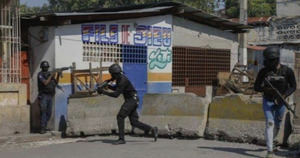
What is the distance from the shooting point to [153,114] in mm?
10875

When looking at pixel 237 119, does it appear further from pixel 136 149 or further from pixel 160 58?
pixel 160 58

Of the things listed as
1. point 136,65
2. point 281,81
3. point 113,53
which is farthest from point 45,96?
point 281,81

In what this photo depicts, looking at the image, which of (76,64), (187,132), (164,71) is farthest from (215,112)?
(164,71)

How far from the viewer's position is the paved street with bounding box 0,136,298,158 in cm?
816

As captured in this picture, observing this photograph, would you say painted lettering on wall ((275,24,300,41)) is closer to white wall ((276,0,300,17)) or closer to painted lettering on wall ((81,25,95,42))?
white wall ((276,0,300,17))

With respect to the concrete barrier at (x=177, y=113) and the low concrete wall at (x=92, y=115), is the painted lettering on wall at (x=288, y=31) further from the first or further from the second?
the low concrete wall at (x=92, y=115)

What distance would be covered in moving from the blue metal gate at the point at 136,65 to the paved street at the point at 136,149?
4016 millimetres

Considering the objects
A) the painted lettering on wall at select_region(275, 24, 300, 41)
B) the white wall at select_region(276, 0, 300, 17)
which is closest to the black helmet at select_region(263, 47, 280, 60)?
the painted lettering on wall at select_region(275, 24, 300, 41)

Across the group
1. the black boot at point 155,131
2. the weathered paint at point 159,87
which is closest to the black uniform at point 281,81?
the black boot at point 155,131

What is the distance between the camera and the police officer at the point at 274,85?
24.7 feet

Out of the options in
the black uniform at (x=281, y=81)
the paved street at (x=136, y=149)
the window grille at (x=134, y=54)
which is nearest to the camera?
the black uniform at (x=281, y=81)

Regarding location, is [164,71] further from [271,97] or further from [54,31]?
[271,97]

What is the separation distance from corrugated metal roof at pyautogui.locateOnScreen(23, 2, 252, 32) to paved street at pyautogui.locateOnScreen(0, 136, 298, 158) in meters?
3.24

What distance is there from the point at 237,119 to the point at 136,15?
5.59 meters
